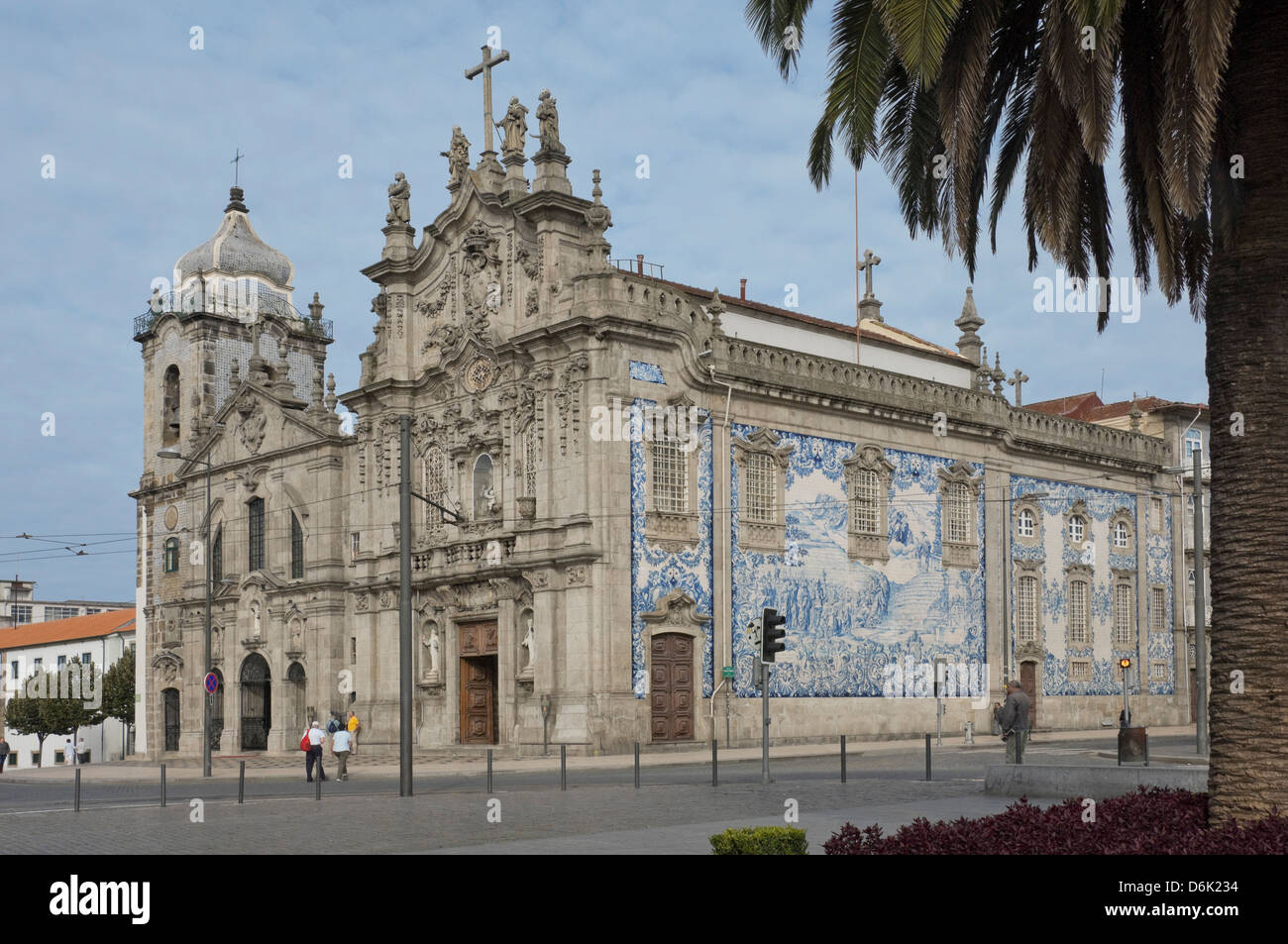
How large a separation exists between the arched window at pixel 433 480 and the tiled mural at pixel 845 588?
9351mm

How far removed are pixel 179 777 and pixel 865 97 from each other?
2914 centimetres

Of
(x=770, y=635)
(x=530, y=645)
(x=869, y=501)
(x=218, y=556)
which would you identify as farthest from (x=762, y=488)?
(x=218, y=556)

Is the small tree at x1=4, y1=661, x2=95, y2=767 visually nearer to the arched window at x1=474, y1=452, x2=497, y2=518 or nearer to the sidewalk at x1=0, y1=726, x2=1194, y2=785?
the sidewalk at x1=0, y1=726, x2=1194, y2=785

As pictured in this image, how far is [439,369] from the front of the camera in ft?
146

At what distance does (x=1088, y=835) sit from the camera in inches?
448

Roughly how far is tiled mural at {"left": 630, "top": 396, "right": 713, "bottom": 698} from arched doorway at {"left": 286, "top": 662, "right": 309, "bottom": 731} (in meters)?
16.2

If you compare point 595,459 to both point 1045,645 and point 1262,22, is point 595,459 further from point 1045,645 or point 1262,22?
point 1262,22

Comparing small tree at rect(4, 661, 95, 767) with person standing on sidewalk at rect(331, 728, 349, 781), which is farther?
small tree at rect(4, 661, 95, 767)

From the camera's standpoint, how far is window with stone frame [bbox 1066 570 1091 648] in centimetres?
5109

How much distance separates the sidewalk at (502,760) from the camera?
3475 centimetres

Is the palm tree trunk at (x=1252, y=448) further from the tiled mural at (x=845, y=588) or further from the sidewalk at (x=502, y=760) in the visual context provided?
the tiled mural at (x=845, y=588)

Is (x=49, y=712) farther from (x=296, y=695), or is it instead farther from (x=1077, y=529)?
(x=1077, y=529)

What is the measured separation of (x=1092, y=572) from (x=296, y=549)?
27.6 meters

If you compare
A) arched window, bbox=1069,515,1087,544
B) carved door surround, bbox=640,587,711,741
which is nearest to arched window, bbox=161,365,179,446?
carved door surround, bbox=640,587,711,741
